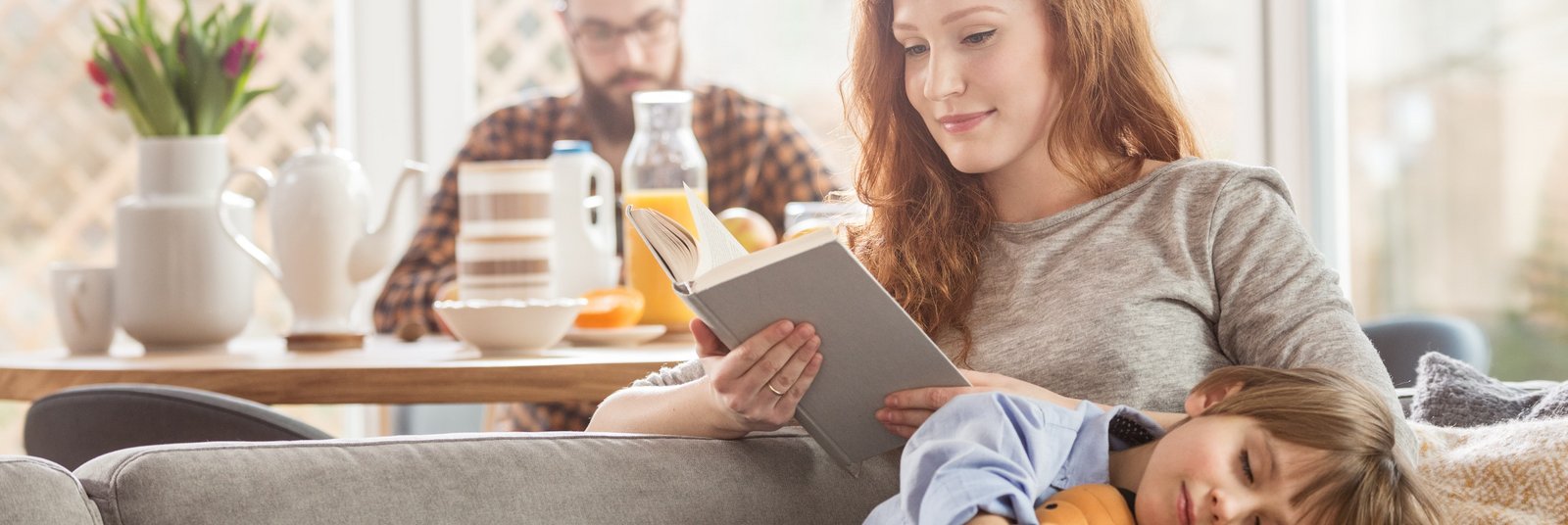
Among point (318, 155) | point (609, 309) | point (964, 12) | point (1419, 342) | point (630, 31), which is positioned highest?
point (630, 31)

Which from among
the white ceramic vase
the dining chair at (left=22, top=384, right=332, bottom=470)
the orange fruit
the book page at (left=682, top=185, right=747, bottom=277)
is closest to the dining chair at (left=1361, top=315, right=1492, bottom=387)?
the orange fruit

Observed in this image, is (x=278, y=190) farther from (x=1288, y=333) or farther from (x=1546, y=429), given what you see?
(x=1546, y=429)

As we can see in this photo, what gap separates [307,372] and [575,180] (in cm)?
53

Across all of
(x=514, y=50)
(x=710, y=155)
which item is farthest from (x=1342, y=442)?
(x=514, y=50)

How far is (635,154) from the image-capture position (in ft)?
6.98

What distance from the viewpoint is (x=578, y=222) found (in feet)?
6.98

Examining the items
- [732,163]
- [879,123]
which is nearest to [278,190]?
[879,123]

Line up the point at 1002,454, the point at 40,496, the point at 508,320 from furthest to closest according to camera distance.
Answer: the point at 508,320
the point at 1002,454
the point at 40,496

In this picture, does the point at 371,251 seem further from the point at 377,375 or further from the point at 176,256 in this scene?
the point at 377,375

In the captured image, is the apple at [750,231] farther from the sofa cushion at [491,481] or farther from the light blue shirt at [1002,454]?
the light blue shirt at [1002,454]

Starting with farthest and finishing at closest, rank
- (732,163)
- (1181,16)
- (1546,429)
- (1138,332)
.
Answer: (1181,16) < (732,163) < (1138,332) < (1546,429)

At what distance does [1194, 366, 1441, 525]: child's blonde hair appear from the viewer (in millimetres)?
1136

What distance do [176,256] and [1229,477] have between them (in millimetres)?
1478

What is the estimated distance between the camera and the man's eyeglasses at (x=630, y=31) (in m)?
2.76
